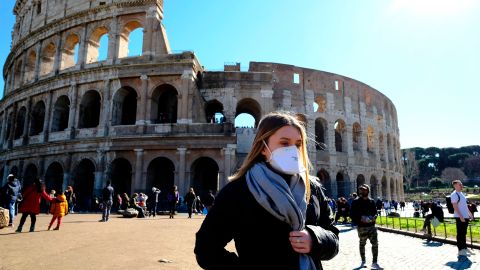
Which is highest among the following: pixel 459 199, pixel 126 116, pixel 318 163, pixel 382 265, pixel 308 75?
pixel 308 75

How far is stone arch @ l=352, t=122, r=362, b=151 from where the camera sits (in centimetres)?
3105

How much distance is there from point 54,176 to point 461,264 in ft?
82.3

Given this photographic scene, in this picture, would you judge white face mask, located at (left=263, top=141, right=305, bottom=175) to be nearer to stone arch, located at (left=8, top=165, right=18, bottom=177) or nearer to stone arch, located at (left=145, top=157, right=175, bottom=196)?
stone arch, located at (left=145, top=157, right=175, bottom=196)

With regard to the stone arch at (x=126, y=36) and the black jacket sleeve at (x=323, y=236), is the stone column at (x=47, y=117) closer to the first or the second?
the stone arch at (x=126, y=36)

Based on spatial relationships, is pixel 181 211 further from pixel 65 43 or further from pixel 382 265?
pixel 65 43

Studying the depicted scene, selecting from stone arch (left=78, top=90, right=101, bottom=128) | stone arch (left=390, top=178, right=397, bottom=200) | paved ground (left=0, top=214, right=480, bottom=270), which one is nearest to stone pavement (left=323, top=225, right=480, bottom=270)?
paved ground (left=0, top=214, right=480, bottom=270)

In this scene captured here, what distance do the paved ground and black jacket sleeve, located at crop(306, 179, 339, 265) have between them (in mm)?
4281

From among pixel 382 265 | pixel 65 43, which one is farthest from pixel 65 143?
pixel 382 265

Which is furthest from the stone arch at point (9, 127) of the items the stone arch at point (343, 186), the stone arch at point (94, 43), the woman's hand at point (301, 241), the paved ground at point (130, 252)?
the woman's hand at point (301, 241)

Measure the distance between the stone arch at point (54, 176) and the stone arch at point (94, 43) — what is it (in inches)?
312

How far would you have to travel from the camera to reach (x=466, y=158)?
75.3 metres

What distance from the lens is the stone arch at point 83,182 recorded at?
22.5m

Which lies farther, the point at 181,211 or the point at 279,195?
the point at 181,211

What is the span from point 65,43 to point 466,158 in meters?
82.8
